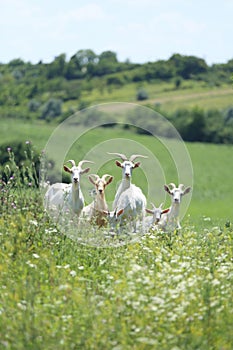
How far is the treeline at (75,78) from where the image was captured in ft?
242

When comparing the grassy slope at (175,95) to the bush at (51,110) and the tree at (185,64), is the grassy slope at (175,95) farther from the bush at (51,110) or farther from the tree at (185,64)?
the bush at (51,110)

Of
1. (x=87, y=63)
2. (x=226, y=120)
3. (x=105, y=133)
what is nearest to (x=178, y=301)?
(x=105, y=133)

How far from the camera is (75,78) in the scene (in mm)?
80375

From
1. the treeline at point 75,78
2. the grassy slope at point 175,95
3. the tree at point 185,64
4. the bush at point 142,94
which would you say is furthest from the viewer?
the bush at point 142,94

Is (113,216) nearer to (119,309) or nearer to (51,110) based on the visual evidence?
(119,309)

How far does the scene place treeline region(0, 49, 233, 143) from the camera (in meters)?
73.8

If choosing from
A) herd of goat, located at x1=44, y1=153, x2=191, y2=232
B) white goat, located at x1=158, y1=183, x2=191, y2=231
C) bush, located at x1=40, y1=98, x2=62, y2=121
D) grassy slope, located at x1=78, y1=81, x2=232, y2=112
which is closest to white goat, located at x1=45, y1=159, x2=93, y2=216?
herd of goat, located at x1=44, y1=153, x2=191, y2=232

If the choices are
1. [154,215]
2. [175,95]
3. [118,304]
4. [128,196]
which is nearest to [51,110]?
[175,95]

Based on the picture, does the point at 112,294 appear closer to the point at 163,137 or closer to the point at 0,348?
the point at 0,348

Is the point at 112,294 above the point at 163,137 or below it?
below

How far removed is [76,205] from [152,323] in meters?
4.32

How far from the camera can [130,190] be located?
10086 mm

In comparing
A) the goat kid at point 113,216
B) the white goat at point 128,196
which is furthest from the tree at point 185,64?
the goat kid at point 113,216

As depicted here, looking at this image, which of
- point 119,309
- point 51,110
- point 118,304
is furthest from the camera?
point 51,110
